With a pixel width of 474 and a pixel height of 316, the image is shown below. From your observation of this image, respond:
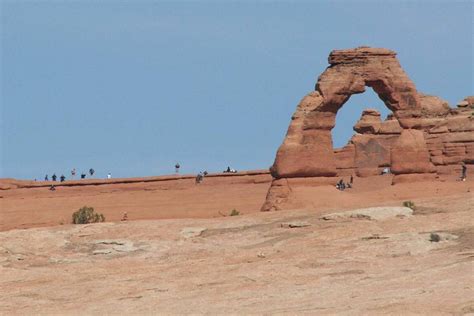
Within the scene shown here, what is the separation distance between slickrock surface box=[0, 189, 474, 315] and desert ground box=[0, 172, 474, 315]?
0.03m

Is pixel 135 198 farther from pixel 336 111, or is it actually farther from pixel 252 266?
pixel 252 266

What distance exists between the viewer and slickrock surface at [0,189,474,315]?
2000 cm

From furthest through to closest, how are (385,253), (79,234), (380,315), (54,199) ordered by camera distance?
(54,199) → (79,234) → (385,253) → (380,315)

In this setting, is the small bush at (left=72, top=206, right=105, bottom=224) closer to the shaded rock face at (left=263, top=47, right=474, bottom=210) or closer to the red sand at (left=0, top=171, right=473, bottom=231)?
the shaded rock face at (left=263, top=47, right=474, bottom=210)

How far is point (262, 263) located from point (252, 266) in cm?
42

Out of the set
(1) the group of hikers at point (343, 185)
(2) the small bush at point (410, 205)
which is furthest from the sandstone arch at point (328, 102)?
(1) the group of hikers at point (343, 185)

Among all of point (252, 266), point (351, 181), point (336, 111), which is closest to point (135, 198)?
point (351, 181)

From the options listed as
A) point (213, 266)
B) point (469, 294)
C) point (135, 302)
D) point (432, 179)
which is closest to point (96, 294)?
point (135, 302)

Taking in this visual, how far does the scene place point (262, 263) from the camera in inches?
996

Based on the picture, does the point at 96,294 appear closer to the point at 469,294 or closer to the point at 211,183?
the point at 469,294

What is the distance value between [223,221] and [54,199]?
32943 millimetres

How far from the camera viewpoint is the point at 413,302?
18.2 m

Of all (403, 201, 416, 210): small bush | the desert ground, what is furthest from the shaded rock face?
(403, 201, 416, 210): small bush

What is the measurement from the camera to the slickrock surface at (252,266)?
65.6 ft
